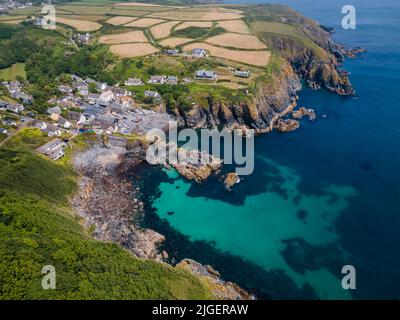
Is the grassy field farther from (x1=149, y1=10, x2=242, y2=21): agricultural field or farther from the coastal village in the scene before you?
(x1=149, y1=10, x2=242, y2=21): agricultural field

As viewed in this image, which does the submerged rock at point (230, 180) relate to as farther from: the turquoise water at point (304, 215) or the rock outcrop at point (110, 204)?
the rock outcrop at point (110, 204)

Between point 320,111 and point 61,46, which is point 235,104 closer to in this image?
point 320,111

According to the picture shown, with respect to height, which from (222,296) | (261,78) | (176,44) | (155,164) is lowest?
(222,296)

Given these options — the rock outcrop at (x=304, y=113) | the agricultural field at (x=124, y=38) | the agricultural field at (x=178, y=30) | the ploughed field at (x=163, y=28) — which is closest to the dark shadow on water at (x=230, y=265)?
the agricultural field at (x=178, y=30)

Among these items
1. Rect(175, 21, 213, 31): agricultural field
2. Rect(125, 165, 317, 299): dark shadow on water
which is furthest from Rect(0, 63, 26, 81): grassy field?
Rect(125, 165, 317, 299): dark shadow on water

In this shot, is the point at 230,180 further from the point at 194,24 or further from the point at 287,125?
the point at 194,24

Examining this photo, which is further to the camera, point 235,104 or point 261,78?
point 261,78
